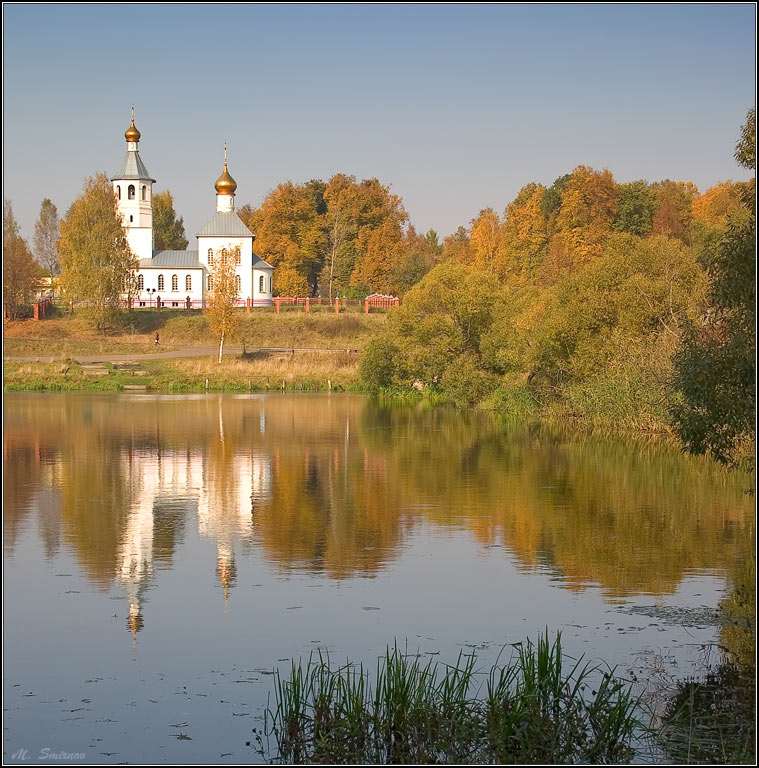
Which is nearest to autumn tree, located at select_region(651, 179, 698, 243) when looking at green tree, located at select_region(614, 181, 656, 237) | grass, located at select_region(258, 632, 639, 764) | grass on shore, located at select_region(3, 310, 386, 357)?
green tree, located at select_region(614, 181, 656, 237)

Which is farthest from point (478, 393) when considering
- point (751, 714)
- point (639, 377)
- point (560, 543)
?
point (751, 714)

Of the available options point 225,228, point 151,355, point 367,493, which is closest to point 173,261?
point 225,228

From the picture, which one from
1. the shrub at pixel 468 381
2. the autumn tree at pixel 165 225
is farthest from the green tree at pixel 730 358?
the autumn tree at pixel 165 225

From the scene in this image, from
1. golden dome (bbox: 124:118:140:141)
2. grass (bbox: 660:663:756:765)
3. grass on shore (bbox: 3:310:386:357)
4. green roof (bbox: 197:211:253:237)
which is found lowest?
grass (bbox: 660:663:756:765)

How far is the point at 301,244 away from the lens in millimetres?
91438

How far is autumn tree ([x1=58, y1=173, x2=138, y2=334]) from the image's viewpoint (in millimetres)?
67938

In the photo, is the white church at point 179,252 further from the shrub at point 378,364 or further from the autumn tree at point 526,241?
the shrub at point 378,364

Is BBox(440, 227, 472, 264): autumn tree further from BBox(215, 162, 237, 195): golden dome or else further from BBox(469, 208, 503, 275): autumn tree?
BBox(215, 162, 237, 195): golden dome

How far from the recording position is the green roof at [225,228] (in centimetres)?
8112

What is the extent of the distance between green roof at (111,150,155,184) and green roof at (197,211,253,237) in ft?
20.3

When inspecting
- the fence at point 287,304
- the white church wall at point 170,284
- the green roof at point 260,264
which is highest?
the green roof at point 260,264

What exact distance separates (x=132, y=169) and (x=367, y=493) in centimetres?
6492

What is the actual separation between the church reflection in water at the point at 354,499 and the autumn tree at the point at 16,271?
34.6 m

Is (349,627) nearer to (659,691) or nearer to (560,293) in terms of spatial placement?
(659,691)
